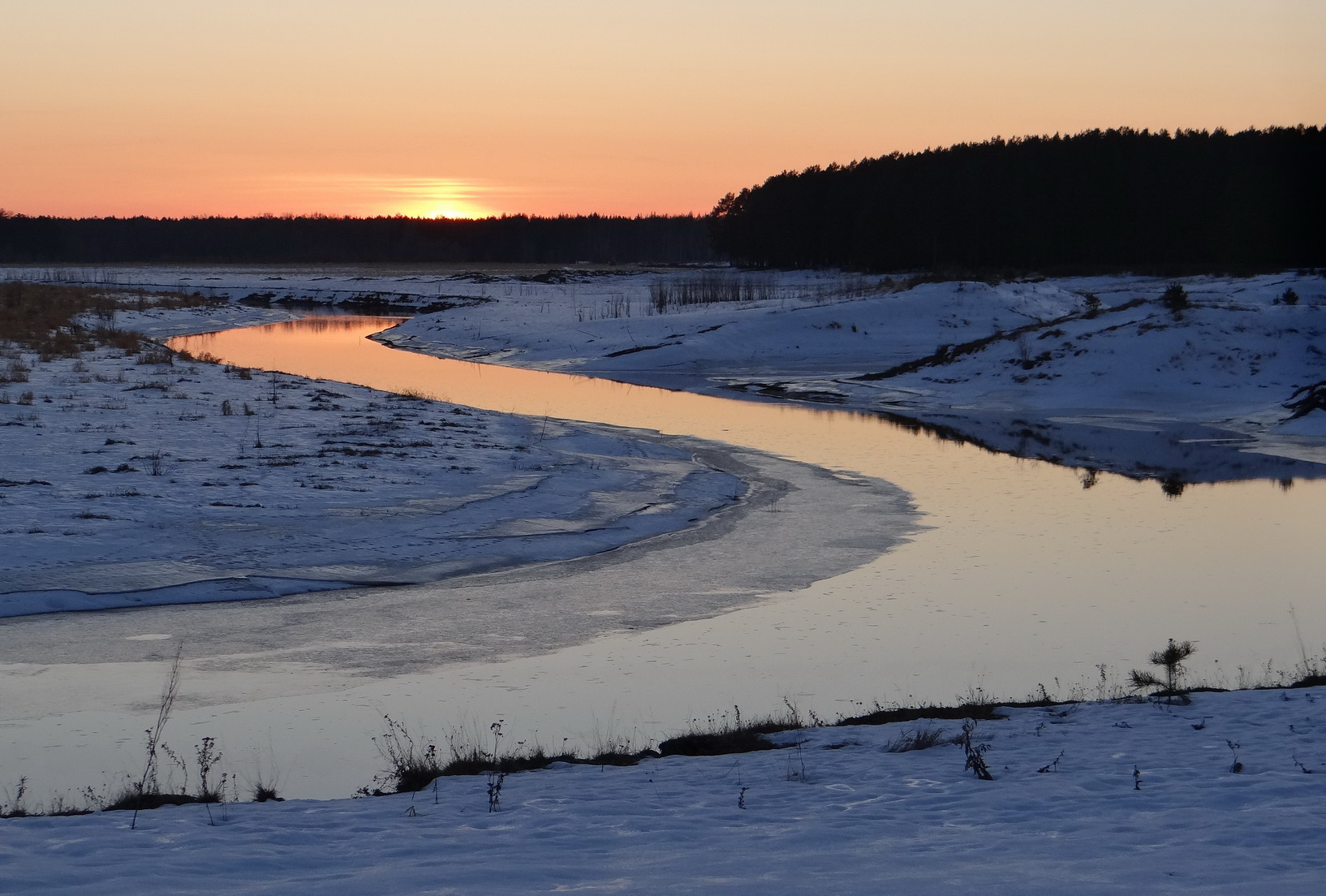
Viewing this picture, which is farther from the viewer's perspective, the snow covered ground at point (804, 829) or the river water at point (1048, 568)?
the river water at point (1048, 568)

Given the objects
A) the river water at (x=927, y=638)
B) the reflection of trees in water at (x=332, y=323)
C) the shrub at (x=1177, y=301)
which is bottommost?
the river water at (x=927, y=638)

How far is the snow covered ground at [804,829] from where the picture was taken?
515 centimetres

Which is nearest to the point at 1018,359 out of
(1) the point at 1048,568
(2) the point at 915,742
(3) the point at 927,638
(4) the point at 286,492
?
(1) the point at 1048,568

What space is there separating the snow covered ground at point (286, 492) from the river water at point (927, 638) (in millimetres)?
1163

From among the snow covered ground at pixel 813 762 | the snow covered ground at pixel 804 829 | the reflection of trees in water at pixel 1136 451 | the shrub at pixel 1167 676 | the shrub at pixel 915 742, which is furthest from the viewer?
the reflection of trees in water at pixel 1136 451

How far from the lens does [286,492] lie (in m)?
15.1

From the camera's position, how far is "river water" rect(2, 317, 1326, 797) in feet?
27.4

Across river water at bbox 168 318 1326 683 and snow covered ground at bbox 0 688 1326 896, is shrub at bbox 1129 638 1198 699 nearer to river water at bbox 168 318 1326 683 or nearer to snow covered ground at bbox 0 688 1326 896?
river water at bbox 168 318 1326 683

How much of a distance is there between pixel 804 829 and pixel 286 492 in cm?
1070

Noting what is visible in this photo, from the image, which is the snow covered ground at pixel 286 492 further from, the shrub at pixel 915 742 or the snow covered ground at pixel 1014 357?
the snow covered ground at pixel 1014 357

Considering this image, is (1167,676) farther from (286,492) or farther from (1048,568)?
(286,492)

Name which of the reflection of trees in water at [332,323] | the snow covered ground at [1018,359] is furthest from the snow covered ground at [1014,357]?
the reflection of trees in water at [332,323]

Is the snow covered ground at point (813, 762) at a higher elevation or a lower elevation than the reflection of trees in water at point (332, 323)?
lower

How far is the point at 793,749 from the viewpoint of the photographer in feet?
24.9
